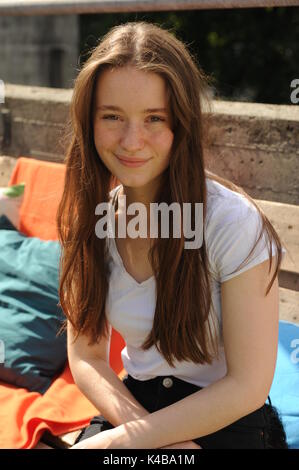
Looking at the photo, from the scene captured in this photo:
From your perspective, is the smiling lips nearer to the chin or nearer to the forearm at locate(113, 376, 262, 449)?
the chin

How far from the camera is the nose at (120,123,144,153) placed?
1417mm

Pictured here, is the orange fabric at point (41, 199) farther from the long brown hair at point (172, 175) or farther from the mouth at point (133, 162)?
the mouth at point (133, 162)

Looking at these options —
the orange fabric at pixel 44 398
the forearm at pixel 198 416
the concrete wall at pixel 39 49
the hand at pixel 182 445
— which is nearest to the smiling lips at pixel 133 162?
the forearm at pixel 198 416

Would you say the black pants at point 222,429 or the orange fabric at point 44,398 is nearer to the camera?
the black pants at point 222,429

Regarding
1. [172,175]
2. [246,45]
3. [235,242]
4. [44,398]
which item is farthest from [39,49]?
[235,242]

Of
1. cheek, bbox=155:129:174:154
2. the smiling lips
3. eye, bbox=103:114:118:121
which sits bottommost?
the smiling lips

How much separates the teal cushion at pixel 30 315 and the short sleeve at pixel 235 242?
37.4 inches

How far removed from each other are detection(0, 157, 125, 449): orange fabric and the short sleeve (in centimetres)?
84

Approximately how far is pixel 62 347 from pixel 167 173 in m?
0.97

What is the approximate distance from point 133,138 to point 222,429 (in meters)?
0.68

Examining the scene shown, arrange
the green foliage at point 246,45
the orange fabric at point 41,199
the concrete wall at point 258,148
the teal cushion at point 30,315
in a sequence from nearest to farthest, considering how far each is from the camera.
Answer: the concrete wall at point 258,148 → the teal cushion at point 30,315 → the orange fabric at point 41,199 → the green foliage at point 246,45

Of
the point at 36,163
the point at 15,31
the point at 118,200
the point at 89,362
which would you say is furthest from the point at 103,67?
the point at 15,31

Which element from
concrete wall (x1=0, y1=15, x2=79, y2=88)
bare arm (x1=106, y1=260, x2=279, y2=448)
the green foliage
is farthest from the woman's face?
concrete wall (x1=0, y1=15, x2=79, y2=88)

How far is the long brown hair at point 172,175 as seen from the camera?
1.40 meters
